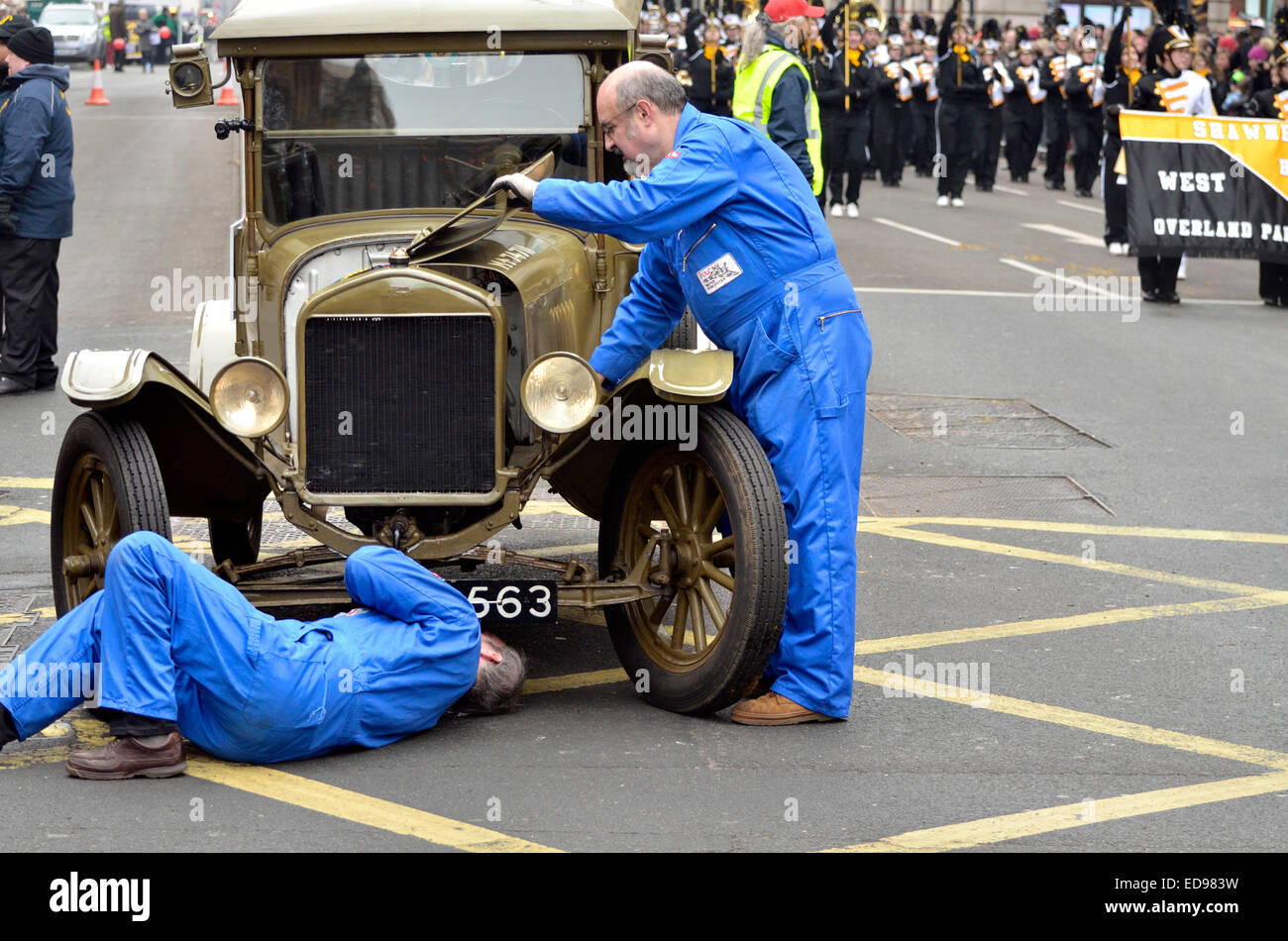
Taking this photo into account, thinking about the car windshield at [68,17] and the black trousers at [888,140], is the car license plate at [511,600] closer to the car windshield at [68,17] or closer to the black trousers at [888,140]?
the black trousers at [888,140]

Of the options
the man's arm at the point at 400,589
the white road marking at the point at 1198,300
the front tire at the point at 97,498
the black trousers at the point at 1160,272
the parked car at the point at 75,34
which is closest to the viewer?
the man's arm at the point at 400,589

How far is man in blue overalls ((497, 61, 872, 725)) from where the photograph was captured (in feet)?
17.5

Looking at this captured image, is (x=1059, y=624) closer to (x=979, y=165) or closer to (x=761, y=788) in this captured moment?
(x=761, y=788)

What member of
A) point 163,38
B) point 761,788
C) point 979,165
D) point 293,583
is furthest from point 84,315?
point 163,38

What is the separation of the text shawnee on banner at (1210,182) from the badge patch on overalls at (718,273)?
1026cm

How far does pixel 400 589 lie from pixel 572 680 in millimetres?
1062

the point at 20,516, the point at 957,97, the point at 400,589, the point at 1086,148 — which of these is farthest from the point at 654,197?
the point at 1086,148

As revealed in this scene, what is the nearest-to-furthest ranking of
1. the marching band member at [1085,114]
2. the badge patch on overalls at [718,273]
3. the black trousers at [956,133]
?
the badge patch on overalls at [718,273] < the black trousers at [956,133] < the marching band member at [1085,114]

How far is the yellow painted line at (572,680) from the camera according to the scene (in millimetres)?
5766

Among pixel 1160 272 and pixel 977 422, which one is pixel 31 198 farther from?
pixel 1160 272

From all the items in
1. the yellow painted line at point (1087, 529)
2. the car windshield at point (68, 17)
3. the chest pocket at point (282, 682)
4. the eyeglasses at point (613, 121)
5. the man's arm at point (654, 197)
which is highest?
the car windshield at point (68, 17)

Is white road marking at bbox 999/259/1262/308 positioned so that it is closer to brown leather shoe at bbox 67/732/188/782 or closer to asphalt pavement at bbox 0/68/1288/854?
asphalt pavement at bbox 0/68/1288/854

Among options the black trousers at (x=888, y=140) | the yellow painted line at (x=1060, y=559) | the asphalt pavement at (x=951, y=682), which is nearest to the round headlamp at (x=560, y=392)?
the asphalt pavement at (x=951, y=682)

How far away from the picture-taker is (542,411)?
17.7 ft
